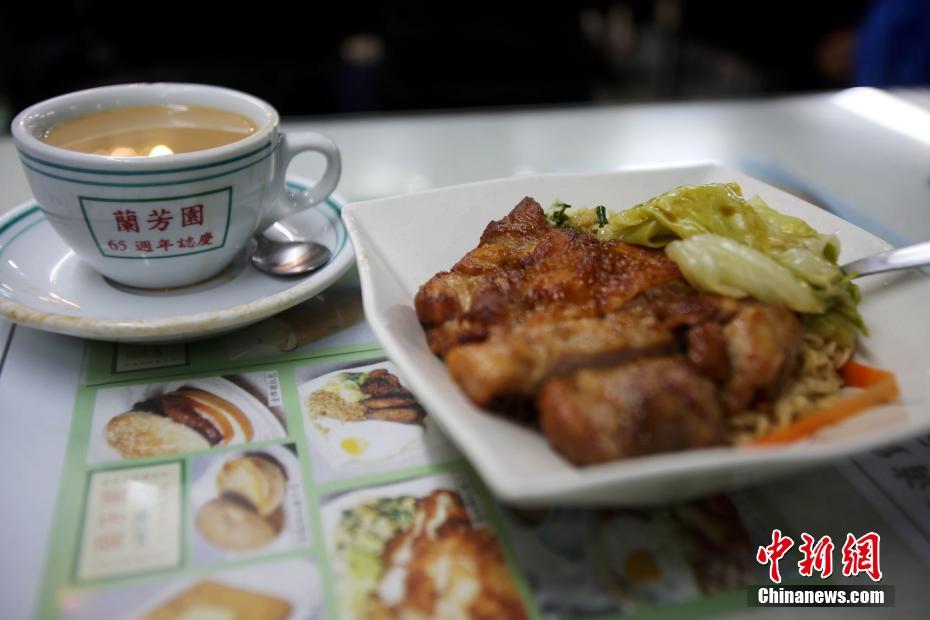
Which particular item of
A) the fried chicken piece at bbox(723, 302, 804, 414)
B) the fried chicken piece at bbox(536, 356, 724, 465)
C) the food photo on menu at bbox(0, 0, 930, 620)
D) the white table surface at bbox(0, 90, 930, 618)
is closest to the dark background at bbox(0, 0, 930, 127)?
the white table surface at bbox(0, 90, 930, 618)

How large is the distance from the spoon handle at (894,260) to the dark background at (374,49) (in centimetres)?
278

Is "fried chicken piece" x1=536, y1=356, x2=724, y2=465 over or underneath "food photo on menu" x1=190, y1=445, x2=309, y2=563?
underneath

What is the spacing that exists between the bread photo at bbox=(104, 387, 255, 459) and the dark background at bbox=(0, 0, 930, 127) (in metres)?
2.87

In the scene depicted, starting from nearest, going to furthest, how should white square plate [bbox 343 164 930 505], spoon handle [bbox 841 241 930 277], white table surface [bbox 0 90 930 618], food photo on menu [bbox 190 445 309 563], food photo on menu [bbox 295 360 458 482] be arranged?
white square plate [bbox 343 164 930 505] → food photo on menu [bbox 190 445 309 563] → food photo on menu [bbox 295 360 458 482] → spoon handle [bbox 841 241 930 277] → white table surface [bbox 0 90 930 618]

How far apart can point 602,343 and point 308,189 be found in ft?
2.92

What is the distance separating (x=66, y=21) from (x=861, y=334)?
4292 mm

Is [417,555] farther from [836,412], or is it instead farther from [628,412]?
[836,412]

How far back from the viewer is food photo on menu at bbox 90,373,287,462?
3.64 feet

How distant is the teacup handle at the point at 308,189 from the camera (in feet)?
4.92

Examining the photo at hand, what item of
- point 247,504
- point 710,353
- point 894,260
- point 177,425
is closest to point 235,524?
point 247,504

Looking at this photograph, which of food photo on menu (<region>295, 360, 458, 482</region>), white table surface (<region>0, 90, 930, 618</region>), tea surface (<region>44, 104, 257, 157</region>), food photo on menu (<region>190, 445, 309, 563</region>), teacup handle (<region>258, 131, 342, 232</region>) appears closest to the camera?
food photo on menu (<region>190, 445, 309, 563</region>)

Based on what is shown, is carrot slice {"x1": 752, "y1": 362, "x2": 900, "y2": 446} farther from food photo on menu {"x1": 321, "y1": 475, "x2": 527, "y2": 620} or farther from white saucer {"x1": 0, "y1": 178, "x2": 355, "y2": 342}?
white saucer {"x1": 0, "y1": 178, "x2": 355, "y2": 342}

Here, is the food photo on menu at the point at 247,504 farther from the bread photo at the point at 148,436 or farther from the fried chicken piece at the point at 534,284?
the fried chicken piece at the point at 534,284

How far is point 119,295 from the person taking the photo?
1.37 m
